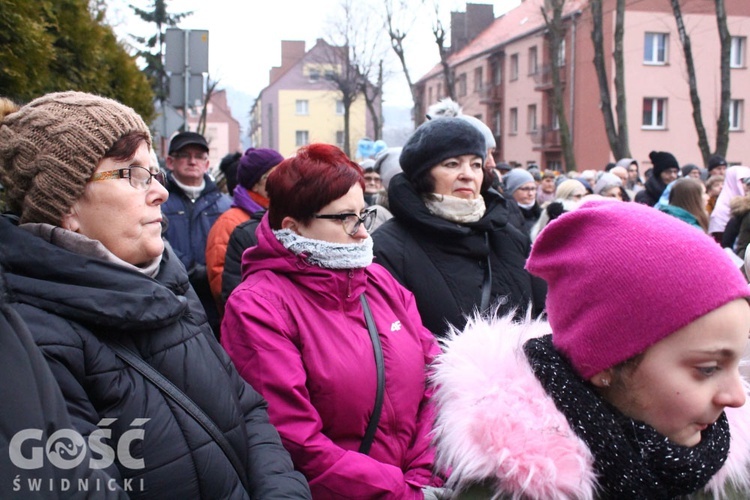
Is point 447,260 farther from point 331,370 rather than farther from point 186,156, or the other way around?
point 186,156

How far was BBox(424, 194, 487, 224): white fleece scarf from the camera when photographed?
3.27 meters

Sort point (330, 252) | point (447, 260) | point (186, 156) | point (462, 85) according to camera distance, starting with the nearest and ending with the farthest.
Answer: point (330, 252) < point (447, 260) < point (186, 156) < point (462, 85)

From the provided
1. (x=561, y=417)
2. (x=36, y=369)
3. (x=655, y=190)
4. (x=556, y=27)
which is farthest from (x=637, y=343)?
(x=556, y=27)

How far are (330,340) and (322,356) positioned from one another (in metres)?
0.07

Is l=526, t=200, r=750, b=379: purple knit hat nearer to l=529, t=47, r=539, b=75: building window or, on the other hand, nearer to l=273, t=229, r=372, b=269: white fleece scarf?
l=273, t=229, r=372, b=269: white fleece scarf

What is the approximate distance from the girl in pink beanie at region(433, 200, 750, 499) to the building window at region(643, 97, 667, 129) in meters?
36.7

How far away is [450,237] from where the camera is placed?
3.21m

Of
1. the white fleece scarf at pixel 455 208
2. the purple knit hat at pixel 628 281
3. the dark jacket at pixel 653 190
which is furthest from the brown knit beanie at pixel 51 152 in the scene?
the dark jacket at pixel 653 190

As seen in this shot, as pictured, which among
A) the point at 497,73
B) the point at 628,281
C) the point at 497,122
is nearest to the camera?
the point at 628,281

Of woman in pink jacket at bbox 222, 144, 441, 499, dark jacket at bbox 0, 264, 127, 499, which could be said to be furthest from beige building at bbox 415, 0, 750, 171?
dark jacket at bbox 0, 264, 127, 499

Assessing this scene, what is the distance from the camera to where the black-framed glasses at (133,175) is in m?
1.97

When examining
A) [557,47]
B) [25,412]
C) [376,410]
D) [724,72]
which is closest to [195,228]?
[376,410]

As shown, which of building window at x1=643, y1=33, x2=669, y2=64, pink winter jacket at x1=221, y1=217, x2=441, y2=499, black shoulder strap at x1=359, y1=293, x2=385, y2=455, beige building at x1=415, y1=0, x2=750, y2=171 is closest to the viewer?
pink winter jacket at x1=221, y1=217, x2=441, y2=499

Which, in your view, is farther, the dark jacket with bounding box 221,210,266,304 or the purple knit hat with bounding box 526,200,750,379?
the dark jacket with bounding box 221,210,266,304
